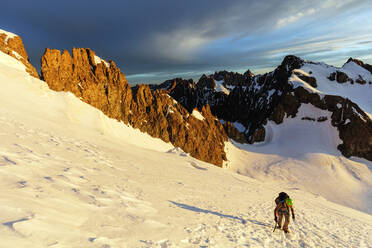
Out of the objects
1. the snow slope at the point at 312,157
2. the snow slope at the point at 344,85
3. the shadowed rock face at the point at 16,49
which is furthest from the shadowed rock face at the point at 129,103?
the snow slope at the point at 344,85

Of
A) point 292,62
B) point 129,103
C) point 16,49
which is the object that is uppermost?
point 292,62

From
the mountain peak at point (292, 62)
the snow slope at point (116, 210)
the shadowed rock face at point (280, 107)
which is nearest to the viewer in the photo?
the snow slope at point (116, 210)

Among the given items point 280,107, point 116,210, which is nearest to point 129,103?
point 116,210

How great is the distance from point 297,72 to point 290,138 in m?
29.2

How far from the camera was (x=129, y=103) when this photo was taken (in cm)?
4844

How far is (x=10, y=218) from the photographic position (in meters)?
4.02

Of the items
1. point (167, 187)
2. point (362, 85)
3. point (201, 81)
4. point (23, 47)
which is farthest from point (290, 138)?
point (201, 81)

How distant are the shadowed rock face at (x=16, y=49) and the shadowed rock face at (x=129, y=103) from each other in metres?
1.85

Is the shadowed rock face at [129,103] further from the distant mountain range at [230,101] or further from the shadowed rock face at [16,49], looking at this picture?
the shadowed rock face at [16,49]

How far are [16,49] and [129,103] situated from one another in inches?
910

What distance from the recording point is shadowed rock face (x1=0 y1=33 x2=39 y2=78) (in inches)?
1226

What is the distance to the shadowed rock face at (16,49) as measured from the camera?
31141mm

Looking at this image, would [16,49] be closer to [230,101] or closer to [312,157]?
[312,157]

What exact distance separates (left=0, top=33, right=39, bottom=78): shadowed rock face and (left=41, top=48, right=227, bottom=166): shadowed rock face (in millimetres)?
1854
